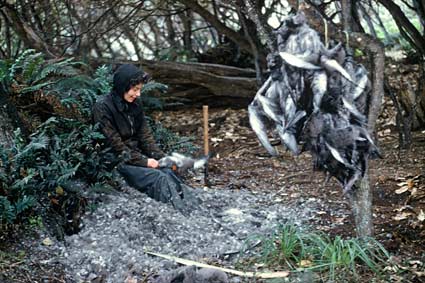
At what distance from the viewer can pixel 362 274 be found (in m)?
3.88

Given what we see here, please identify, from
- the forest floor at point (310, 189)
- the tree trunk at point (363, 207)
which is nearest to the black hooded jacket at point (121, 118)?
the forest floor at point (310, 189)

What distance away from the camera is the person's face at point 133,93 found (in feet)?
16.9

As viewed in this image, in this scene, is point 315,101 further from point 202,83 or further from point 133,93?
point 202,83

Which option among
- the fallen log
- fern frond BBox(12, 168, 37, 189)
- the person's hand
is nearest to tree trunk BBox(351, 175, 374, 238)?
the person's hand

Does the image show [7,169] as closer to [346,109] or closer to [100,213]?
[100,213]

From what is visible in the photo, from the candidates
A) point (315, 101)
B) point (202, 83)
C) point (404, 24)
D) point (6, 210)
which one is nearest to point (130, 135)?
point (6, 210)

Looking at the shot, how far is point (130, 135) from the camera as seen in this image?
218 inches

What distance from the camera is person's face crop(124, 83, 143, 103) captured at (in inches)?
203

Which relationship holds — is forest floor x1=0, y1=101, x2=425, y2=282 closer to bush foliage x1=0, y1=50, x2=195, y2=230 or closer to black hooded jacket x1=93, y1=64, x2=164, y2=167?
bush foliage x1=0, y1=50, x2=195, y2=230

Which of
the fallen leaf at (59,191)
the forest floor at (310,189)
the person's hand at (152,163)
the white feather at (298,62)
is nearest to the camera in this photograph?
the white feather at (298,62)

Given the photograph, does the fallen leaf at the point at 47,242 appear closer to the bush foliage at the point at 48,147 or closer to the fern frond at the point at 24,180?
the bush foliage at the point at 48,147

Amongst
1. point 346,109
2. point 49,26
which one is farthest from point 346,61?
point 49,26

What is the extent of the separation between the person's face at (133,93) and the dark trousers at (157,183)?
1.87 ft

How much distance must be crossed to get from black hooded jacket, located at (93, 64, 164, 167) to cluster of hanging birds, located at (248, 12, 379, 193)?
1.99 metres
